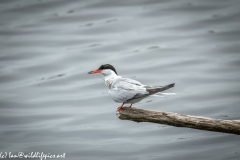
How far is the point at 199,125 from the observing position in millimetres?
5668

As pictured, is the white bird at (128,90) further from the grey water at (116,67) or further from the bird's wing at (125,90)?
the grey water at (116,67)

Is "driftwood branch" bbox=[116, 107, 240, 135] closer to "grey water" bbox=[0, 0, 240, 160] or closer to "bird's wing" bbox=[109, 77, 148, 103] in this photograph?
"bird's wing" bbox=[109, 77, 148, 103]

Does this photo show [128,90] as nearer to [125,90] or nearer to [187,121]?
[125,90]

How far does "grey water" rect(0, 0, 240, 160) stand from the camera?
415 inches

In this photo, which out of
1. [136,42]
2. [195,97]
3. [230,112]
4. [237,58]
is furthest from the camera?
[136,42]

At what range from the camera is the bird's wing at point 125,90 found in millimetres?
6625

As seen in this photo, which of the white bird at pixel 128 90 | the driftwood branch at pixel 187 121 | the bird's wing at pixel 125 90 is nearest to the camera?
the driftwood branch at pixel 187 121

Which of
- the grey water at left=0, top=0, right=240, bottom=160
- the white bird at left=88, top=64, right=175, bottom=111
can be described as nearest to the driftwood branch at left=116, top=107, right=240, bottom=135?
the white bird at left=88, top=64, right=175, bottom=111

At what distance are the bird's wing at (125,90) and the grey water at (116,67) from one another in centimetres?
319

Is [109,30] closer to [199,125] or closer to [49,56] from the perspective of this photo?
[49,56]

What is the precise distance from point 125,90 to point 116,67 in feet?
29.5

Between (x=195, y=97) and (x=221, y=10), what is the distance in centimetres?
1148

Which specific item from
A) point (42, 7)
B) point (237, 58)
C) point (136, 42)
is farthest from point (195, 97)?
point (42, 7)

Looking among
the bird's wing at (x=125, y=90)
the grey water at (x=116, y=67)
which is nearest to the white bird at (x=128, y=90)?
the bird's wing at (x=125, y=90)
